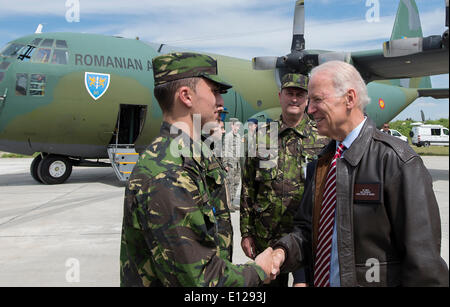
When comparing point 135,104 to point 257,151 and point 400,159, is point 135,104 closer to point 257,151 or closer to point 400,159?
point 257,151

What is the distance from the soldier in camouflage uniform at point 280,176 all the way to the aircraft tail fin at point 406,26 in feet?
50.7

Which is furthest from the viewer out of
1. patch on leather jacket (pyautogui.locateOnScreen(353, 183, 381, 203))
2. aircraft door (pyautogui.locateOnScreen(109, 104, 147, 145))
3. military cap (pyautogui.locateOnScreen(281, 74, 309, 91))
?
aircraft door (pyautogui.locateOnScreen(109, 104, 147, 145))

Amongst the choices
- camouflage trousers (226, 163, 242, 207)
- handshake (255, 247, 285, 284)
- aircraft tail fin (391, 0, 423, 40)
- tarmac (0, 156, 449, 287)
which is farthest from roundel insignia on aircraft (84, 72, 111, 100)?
aircraft tail fin (391, 0, 423, 40)

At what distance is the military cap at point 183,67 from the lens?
1.75 metres

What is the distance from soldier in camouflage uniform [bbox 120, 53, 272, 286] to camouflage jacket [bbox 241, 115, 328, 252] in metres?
1.12

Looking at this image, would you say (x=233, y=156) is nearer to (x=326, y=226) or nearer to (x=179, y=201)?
(x=326, y=226)

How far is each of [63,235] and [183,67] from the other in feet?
16.0

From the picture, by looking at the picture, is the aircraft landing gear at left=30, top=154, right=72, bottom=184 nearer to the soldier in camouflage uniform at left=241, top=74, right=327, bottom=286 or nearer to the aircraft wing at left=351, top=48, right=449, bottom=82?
the soldier in camouflage uniform at left=241, top=74, right=327, bottom=286

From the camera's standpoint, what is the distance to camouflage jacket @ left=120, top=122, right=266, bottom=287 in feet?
4.69

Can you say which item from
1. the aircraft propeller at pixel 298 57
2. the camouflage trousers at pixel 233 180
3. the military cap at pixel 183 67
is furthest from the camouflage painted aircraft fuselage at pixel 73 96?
the military cap at pixel 183 67

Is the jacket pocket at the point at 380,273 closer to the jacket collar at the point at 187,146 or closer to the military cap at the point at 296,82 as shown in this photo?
the jacket collar at the point at 187,146

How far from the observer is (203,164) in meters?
1.76
